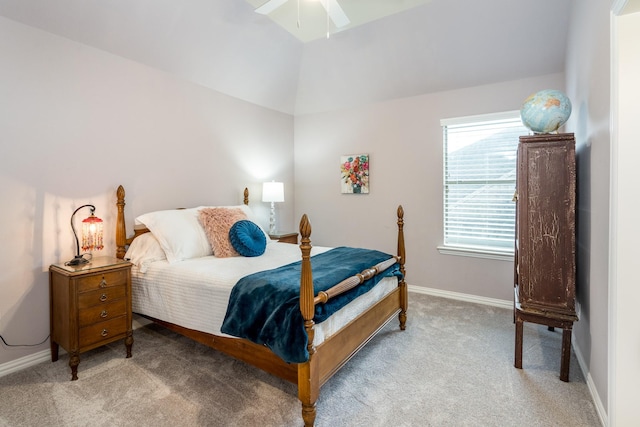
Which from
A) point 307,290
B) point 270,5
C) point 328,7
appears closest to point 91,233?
point 307,290

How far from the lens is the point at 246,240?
286 centimetres

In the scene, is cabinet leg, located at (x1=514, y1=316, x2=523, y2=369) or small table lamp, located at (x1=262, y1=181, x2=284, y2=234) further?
small table lamp, located at (x1=262, y1=181, x2=284, y2=234)

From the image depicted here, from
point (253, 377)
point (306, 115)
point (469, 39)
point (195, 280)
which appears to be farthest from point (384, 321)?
point (306, 115)

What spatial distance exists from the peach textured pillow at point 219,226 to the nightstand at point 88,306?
2.25ft

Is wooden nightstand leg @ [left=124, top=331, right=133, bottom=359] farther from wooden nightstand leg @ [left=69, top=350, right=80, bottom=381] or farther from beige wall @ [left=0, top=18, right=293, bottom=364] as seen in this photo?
beige wall @ [left=0, top=18, right=293, bottom=364]

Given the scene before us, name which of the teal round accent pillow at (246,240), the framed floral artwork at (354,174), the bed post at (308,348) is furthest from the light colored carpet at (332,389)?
the framed floral artwork at (354,174)

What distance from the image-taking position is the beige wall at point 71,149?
2301mm

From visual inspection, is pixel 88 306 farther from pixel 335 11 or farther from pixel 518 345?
pixel 518 345

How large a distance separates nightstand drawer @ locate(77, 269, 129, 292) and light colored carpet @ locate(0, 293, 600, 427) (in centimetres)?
60

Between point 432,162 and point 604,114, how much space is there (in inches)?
83.4

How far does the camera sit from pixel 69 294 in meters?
2.19

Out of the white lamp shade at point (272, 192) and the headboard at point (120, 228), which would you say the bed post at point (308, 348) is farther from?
the white lamp shade at point (272, 192)

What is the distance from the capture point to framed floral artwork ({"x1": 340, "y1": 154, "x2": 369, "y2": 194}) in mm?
4355

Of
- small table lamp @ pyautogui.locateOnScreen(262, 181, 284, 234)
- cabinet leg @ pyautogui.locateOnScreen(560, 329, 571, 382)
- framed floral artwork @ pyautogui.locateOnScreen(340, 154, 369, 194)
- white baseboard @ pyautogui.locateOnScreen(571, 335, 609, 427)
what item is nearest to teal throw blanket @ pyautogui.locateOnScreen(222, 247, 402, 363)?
cabinet leg @ pyautogui.locateOnScreen(560, 329, 571, 382)
